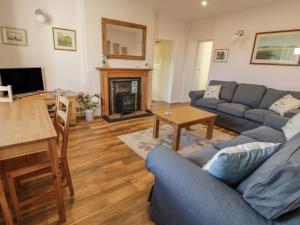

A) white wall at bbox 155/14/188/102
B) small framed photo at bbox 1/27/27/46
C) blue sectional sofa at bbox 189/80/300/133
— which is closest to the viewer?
small framed photo at bbox 1/27/27/46

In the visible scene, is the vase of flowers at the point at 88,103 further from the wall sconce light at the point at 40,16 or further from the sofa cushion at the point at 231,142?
the sofa cushion at the point at 231,142

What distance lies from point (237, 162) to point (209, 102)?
3.01m

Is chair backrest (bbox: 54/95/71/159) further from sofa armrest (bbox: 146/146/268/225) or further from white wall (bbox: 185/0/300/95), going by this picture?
white wall (bbox: 185/0/300/95)

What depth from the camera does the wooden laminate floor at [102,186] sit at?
150cm

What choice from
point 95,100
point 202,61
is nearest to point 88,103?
point 95,100

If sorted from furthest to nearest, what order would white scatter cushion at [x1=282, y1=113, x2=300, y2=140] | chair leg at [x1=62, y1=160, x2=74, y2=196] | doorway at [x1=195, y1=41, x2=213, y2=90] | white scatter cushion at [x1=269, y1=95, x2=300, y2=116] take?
doorway at [x1=195, y1=41, x2=213, y2=90], white scatter cushion at [x1=269, y1=95, x2=300, y2=116], white scatter cushion at [x1=282, y1=113, x2=300, y2=140], chair leg at [x1=62, y1=160, x2=74, y2=196]

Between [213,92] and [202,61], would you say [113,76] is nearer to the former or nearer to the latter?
[213,92]

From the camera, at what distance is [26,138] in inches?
44.5

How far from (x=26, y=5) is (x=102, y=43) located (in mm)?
1371

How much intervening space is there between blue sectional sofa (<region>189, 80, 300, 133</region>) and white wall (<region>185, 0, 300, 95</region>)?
1.16 feet

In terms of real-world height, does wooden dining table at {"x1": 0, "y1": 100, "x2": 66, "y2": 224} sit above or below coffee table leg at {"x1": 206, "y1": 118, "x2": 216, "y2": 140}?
above

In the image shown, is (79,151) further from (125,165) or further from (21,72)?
(21,72)

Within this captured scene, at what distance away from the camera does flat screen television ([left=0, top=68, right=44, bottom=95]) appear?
2784 mm

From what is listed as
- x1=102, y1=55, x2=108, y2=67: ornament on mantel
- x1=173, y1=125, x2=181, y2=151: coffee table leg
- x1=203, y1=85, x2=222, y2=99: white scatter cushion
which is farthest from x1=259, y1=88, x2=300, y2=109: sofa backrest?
x1=102, y1=55, x2=108, y2=67: ornament on mantel
